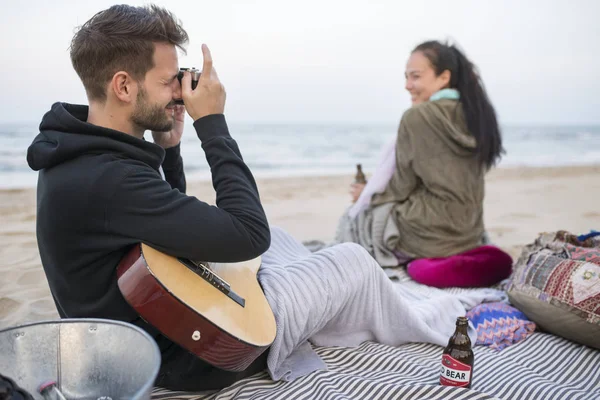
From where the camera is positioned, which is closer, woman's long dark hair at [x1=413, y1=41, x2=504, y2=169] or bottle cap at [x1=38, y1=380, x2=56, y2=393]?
bottle cap at [x1=38, y1=380, x2=56, y2=393]

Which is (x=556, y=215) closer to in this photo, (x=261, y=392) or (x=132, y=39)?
(x=261, y=392)

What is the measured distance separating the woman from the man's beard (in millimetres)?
2596

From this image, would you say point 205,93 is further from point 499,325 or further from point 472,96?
point 472,96

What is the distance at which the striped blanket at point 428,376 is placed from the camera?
235 centimetres

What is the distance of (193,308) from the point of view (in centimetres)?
185

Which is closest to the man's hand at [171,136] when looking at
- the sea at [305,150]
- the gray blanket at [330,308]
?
the gray blanket at [330,308]

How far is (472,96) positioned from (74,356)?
3794 millimetres

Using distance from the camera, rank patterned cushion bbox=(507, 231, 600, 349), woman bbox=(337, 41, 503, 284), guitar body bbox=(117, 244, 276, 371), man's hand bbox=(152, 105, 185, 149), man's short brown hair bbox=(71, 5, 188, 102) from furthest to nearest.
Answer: woman bbox=(337, 41, 503, 284), patterned cushion bbox=(507, 231, 600, 349), man's hand bbox=(152, 105, 185, 149), man's short brown hair bbox=(71, 5, 188, 102), guitar body bbox=(117, 244, 276, 371)

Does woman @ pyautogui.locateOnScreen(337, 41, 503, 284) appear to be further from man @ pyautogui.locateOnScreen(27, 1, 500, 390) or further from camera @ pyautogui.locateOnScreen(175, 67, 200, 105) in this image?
camera @ pyautogui.locateOnScreen(175, 67, 200, 105)

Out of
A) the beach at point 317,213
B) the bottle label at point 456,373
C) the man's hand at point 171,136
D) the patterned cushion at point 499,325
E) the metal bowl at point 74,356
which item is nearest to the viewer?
the metal bowl at point 74,356

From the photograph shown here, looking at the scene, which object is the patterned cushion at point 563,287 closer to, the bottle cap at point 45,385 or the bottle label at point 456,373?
the bottle label at point 456,373

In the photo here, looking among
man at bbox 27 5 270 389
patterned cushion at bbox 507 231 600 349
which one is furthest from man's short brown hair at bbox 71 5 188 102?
patterned cushion at bbox 507 231 600 349

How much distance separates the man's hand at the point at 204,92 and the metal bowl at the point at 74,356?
0.92 m

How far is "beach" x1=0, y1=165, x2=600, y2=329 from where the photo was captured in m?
3.91
